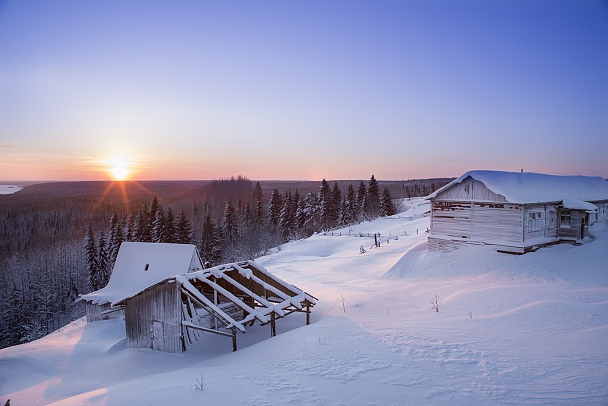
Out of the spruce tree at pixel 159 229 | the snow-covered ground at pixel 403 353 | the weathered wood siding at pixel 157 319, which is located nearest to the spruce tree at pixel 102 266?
the spruce tree at pixel 159 229

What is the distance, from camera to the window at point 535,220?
22547 millimetres

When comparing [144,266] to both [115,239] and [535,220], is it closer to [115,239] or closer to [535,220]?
[535,220]

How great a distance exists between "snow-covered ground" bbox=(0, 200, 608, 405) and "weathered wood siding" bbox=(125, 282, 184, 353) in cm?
54

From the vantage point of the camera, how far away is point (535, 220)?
22938mm

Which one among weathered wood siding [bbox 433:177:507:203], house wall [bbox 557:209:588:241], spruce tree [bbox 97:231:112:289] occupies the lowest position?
spruce tree [bbox 97:231:112:289]

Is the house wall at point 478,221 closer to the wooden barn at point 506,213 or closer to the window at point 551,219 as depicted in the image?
the wooden barn at point 506,213

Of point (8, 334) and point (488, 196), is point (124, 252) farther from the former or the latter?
point (8, 334)

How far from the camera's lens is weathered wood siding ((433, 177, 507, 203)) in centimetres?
2311

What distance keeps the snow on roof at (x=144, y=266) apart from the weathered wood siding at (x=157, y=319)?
7.98 m

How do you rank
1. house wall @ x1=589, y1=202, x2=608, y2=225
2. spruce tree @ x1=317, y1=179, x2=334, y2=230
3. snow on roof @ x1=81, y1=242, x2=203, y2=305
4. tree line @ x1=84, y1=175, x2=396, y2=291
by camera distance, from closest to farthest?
snow on roof @ x1=81, y1=242, x2=203, y2=305 → house wall @ x1=589, y1=202, x2=608, y2=225 → tree line @ x1=84, y1=175, x2=396, y2=291 → spruce tree @ x1=317, y1=179, x2=334, y2=230

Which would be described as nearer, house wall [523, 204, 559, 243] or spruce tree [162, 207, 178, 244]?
house wall [523, 204, 559, 243]

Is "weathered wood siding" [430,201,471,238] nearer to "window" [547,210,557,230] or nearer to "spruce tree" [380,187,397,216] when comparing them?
"window" [547,210,557,230]

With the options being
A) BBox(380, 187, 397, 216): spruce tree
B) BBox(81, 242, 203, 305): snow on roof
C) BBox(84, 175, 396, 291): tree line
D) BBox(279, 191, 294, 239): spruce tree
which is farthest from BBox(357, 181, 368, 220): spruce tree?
BBox(81, 242, 203, 305): snow on roof

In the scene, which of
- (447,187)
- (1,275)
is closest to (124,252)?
(447,187)
